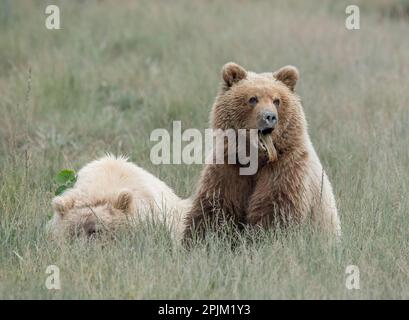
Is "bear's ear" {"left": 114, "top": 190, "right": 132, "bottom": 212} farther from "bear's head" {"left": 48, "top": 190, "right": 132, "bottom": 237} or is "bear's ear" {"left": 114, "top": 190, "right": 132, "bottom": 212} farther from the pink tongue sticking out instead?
the pink tongue sticking out

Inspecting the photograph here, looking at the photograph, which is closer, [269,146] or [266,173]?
[269,146]

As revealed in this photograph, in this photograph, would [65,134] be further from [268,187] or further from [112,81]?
[268,187]

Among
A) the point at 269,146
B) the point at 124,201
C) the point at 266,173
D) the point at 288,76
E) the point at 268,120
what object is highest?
the point at 288,76

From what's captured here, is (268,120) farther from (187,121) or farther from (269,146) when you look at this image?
(187,121)

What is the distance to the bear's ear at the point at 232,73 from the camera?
636 centimetres

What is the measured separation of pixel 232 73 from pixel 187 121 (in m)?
3.04

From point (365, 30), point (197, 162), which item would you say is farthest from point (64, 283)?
point (365, 30)

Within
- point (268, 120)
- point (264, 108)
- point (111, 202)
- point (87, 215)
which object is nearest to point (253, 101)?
point (264, 108)

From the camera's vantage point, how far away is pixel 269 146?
6.09 metres

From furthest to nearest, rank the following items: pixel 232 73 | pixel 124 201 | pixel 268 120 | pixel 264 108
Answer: pixel 124 201 → pixel 232 73 → pixel 264 108 → pixel 268 120

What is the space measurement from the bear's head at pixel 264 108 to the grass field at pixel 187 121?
2.27 ft

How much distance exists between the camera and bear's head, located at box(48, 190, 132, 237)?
6422 millimetres

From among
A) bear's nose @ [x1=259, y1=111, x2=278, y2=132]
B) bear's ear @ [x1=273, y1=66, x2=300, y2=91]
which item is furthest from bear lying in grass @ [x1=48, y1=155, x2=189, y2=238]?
bear's ear @ [x1=273, y1=66, x2=300, y2=91]

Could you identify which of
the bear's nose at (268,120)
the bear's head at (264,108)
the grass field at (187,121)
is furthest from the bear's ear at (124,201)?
the bear's nose at (268,120)
